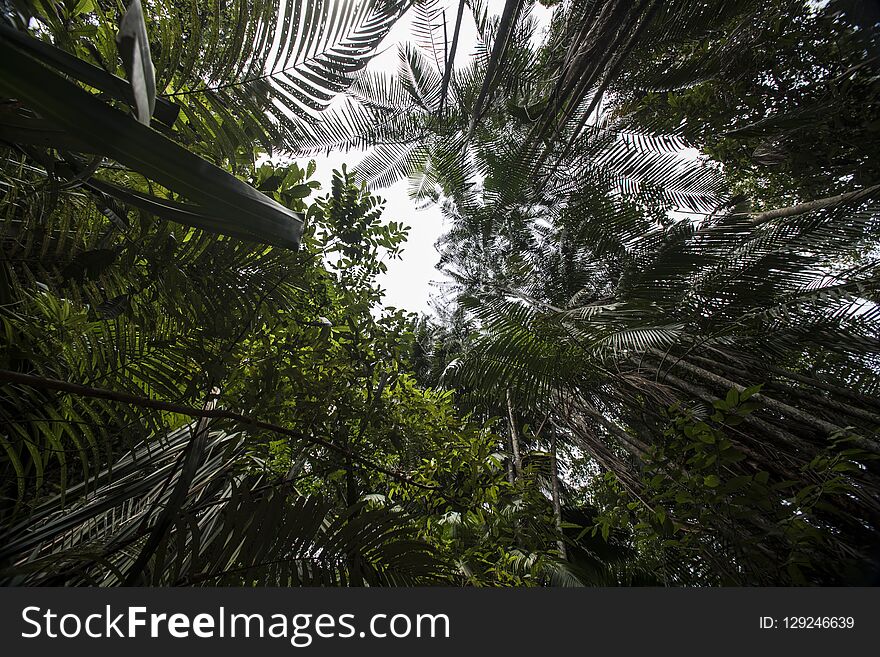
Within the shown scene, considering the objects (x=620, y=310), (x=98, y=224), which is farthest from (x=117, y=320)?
(x=620, y=310)

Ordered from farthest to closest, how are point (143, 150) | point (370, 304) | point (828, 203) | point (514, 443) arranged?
point (514, 443) < point (828, 203) < point (370, 304) < point (143, 150)

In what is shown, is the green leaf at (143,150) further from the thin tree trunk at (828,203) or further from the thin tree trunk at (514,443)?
the thin tree trunk at (828,203)

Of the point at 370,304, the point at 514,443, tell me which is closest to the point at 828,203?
the point at 370,304

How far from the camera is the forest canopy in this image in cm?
79

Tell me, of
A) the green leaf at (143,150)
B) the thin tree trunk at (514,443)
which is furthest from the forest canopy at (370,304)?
the thin tree trunk at (514,443)

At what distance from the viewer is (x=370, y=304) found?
5.36ft

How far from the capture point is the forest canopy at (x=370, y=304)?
2.59 ft

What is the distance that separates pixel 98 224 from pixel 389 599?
4.49 feet

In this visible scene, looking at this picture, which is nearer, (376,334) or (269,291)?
(269,291)

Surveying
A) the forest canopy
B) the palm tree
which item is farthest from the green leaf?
the palm tree

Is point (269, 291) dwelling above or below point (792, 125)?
below

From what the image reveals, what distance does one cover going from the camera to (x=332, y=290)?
178 centimetres

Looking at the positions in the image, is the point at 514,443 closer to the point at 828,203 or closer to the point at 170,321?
the point at 828,203

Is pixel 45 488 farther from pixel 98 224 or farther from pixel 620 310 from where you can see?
pixel 620 310
